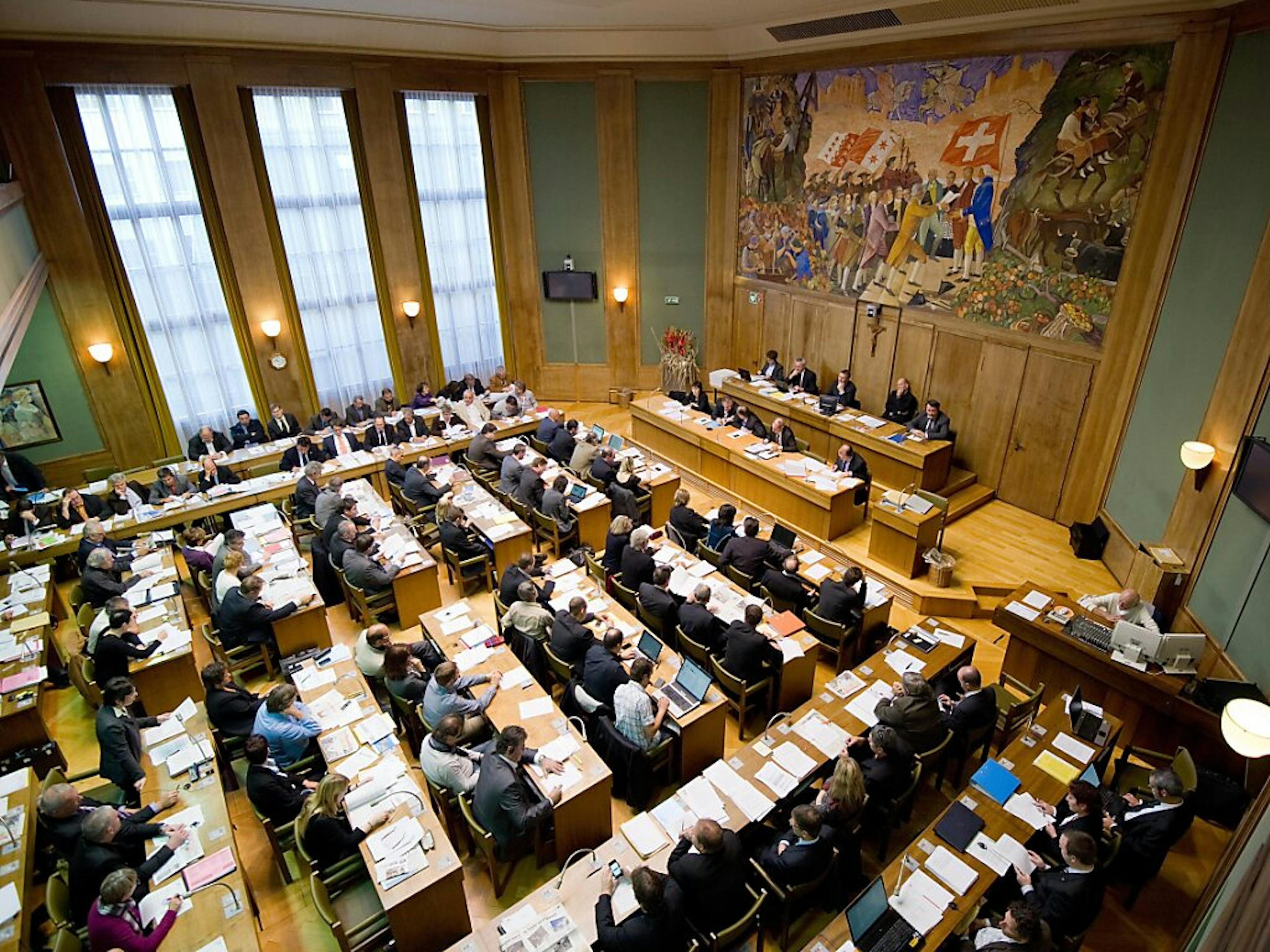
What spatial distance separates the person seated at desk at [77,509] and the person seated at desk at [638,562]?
700cm

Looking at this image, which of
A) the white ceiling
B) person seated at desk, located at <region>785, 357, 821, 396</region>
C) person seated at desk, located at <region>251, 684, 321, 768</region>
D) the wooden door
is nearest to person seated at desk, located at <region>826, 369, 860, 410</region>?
person seated at desk, located at <region>785, 357, 821, 396</region>

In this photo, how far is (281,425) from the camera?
1145cm

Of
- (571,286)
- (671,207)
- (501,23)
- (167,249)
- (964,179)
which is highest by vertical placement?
(501,23)

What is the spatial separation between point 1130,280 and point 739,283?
22.9ft

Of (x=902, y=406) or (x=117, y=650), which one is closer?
(x=117, y=650)

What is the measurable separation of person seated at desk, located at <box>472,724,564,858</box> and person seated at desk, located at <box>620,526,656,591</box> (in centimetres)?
258

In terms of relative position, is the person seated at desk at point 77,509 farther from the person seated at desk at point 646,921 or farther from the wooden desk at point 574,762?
the person seated at desk at point 646,921

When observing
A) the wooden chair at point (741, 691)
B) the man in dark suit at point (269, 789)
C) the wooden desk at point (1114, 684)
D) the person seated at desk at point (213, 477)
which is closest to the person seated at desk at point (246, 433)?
the person seated at desk at point (213, 477)

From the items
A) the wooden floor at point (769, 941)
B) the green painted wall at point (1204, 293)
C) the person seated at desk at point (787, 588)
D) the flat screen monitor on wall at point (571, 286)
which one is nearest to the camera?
the wooden floor at point (769, 941)

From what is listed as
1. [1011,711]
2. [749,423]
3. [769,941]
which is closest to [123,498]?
[749,423]

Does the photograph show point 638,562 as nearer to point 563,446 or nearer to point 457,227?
point 563,446

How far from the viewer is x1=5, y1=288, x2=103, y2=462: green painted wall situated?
10125 mm

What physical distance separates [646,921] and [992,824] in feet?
8.21

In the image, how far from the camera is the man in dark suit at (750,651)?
6180mm
